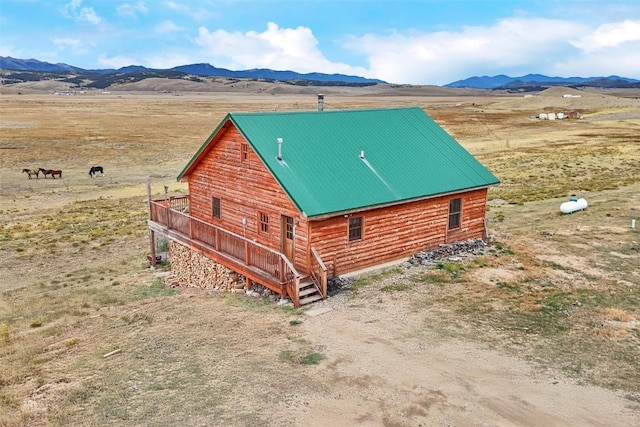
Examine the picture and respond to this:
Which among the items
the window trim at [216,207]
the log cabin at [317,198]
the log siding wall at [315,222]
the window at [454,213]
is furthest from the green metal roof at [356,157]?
the window trim at [216,207]

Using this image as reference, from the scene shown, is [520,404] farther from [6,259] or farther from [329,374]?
[6,259]

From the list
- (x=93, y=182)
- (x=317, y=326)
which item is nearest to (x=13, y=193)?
(x=93, y=182)

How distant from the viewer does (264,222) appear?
67.3 feet

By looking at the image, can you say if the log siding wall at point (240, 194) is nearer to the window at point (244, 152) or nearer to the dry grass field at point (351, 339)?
the window at point (244, 152)

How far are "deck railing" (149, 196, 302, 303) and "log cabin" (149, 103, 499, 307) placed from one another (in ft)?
0.15

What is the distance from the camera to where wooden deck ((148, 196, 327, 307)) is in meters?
18.0

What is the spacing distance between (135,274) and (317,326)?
1205 centimetres

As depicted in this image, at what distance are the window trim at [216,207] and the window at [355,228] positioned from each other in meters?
6.16

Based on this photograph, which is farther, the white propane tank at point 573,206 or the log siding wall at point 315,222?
the white propane tank at point 573,206

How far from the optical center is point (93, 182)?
1939 inches

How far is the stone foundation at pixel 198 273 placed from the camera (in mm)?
21031

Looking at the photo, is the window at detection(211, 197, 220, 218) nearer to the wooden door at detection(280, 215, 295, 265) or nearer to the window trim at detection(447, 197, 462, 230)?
the wooden door at detection(280, 215, 295, 265)

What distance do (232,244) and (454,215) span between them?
878 cm

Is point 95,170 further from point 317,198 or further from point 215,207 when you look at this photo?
point 317,198
